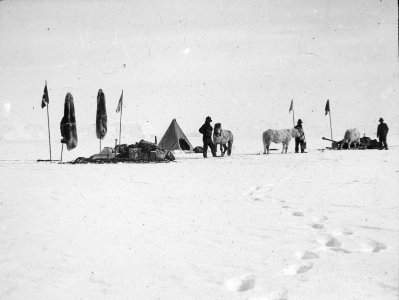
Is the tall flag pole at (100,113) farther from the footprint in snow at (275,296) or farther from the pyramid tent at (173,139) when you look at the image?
the footprint in snow at (275,296)

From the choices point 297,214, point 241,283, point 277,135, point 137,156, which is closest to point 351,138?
point 277,135

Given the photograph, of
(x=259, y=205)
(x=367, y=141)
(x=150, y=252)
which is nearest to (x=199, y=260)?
(x=150, y=252)

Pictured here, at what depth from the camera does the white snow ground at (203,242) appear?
126 inches

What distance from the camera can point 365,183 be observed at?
24.6ft

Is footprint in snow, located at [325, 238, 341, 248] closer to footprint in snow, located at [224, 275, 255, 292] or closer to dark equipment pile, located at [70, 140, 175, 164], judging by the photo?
footprint in snow, located at [224, 275, 255, 292]

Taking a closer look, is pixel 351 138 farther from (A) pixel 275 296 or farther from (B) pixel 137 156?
(A) pixel 275 296

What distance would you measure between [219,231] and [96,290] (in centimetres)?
194

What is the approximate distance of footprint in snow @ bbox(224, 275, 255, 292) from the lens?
316 cm

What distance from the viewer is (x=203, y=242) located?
440 cm

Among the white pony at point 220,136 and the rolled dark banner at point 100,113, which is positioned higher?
the rolled dark banner at point 100,113

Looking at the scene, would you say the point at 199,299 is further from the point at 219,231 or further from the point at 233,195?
the point at 233,195

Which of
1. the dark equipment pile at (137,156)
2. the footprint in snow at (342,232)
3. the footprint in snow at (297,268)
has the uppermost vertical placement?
the dark equipment pile at (137,156)

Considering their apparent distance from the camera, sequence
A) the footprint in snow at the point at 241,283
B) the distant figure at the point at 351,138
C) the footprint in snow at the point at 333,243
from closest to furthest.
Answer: the footprint in snow at the point at 241,283 → the footprint in snow at the point at 333,243 → the distant figure at the point at 351,138

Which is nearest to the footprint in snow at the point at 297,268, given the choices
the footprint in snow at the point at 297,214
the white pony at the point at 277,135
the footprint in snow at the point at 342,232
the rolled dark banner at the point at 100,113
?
the footprint in snow at the point at 342,232
